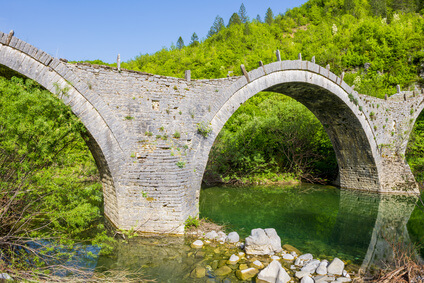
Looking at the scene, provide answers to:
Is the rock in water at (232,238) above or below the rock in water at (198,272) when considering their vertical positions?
above

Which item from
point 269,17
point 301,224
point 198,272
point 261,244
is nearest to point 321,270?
point 261,244

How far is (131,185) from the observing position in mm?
6285

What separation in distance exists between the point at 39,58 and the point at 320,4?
2836 inches

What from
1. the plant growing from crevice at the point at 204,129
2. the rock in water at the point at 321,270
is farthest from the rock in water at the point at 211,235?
the plant growing from crevice at the point at 204,129

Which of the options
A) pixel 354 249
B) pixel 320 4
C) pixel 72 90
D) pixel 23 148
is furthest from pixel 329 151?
pixel 320 4

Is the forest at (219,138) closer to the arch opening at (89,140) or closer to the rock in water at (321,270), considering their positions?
the arch opening at (89,140)

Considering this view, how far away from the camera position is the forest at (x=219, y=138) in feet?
13.7

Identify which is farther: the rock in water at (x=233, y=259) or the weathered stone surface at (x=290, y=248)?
the weathered stone surface at (x=290, y=248)

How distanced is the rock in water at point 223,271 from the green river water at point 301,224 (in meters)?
0.18

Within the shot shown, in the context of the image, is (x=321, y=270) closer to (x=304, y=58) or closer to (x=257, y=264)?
(x=257, y=264)

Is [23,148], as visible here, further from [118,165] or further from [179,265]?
[179,265]

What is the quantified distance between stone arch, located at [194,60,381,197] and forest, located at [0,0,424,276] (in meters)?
2.07

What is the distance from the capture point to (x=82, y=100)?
18.8 ft

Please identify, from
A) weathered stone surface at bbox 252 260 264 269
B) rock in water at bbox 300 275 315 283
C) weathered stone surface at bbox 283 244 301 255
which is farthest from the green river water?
rock in water at bbox 300 275 315 283
